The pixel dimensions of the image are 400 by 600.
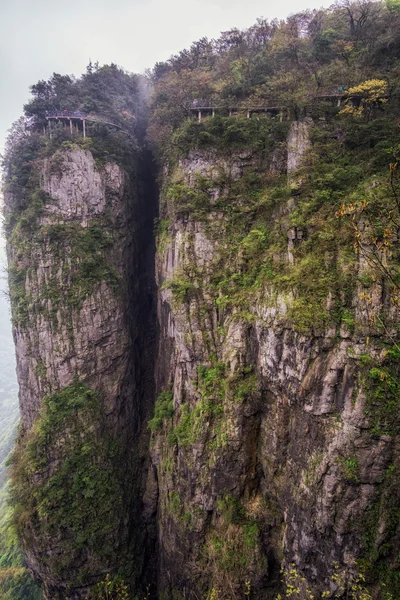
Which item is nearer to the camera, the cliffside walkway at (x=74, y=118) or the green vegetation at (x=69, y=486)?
the green vegetation at (x=69, y=486)

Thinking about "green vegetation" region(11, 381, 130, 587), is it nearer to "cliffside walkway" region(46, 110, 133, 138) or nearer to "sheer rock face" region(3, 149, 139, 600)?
"sheer rock face" region(3, 149, 139, 600)

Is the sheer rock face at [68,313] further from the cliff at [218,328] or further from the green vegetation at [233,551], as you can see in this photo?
the green vegetation at [233,551]

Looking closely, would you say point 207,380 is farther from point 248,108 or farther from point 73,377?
point 248,108

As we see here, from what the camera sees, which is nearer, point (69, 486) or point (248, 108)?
point (248, 108)

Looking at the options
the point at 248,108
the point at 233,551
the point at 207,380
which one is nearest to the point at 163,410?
the point at 207,380

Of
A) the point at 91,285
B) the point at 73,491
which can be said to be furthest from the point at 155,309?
the point at 73,491

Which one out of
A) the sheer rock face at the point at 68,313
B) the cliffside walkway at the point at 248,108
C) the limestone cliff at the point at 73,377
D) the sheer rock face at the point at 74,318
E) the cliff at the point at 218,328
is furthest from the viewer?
the sheer rock face at the point at 68,313

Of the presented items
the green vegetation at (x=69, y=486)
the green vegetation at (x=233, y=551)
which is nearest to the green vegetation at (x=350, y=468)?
the green vegetation at (x=233, y=551)

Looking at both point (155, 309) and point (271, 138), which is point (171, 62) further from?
point (155, 309)
